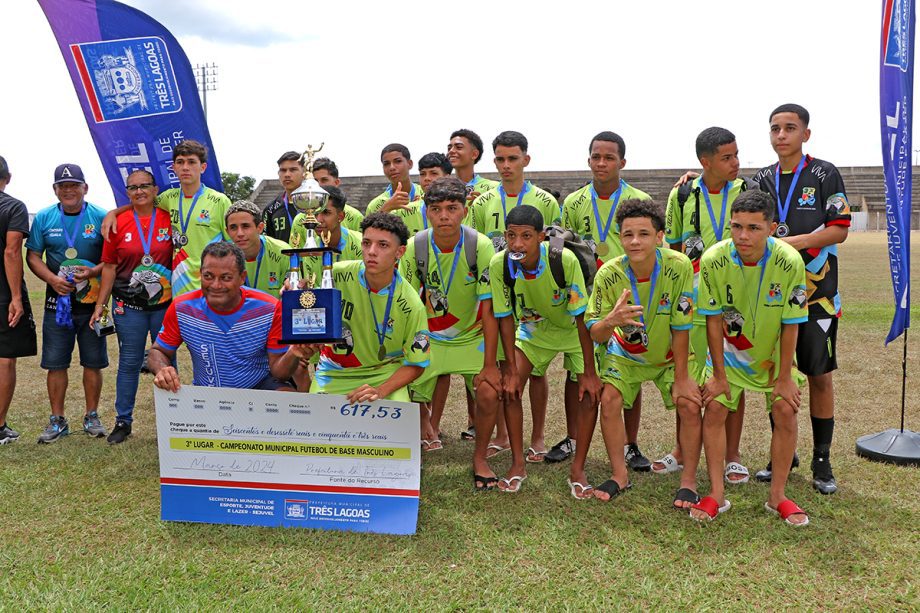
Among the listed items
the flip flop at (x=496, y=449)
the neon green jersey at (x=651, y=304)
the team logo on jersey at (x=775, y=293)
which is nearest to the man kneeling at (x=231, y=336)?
the flip flop at (x=496, y=449)

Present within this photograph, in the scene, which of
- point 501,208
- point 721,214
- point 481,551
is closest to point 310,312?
point 481,551

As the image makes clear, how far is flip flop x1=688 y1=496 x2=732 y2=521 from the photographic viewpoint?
14.5ft

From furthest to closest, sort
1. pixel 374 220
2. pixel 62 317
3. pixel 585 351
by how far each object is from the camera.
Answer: pixel 62 317 < pixel 585 351 < pixel 374 220

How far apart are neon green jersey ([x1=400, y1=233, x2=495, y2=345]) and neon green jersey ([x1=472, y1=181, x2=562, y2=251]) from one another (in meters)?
0.65

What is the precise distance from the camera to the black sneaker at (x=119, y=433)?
601cm

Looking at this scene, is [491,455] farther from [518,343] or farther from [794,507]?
[794,507]

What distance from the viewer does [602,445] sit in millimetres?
6016

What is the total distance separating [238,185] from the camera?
47250mm

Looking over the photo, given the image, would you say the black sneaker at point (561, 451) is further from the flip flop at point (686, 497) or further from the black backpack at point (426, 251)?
the black backpack at point (426, 251)

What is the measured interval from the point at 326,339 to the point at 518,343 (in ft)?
5.86

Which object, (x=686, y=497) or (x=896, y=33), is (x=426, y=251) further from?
(x=896, y=33)

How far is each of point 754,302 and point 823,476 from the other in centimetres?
142

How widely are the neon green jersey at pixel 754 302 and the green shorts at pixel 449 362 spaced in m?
1.70

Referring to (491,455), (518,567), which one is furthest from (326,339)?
(491,455)
